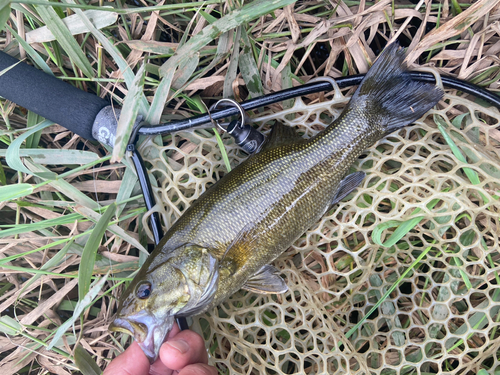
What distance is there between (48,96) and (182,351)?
1.62 m

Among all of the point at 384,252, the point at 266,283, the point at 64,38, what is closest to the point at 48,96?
the point at 64,38

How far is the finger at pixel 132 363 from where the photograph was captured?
179 centimetres

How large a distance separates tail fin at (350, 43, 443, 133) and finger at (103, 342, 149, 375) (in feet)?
5.88

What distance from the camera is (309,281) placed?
2.39 metres

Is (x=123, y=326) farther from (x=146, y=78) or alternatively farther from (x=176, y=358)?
(x=146, y=78)

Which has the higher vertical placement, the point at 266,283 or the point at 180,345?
the point at 180,345

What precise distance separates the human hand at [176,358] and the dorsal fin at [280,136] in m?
1.14

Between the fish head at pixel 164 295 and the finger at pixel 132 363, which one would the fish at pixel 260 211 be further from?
the finger at pixel 132 363

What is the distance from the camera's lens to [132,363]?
180cm

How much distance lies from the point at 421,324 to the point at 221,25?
2281mm

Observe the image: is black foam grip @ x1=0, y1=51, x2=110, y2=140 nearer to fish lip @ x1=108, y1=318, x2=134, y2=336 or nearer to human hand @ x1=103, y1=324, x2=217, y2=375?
fish lip @ x1=108, y1=318, x2=134, y2=336

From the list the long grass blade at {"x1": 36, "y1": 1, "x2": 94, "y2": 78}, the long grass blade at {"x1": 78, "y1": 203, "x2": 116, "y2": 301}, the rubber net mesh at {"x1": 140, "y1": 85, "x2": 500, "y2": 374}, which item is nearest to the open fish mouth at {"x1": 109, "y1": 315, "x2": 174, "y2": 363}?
the long grass blade at {"x1": 78, "y1": 203, "x2": 116, "y2": 301}

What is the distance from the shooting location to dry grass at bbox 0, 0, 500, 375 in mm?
2115

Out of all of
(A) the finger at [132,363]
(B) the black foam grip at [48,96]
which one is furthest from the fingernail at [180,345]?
(B) the black foam grip at [48,96]
